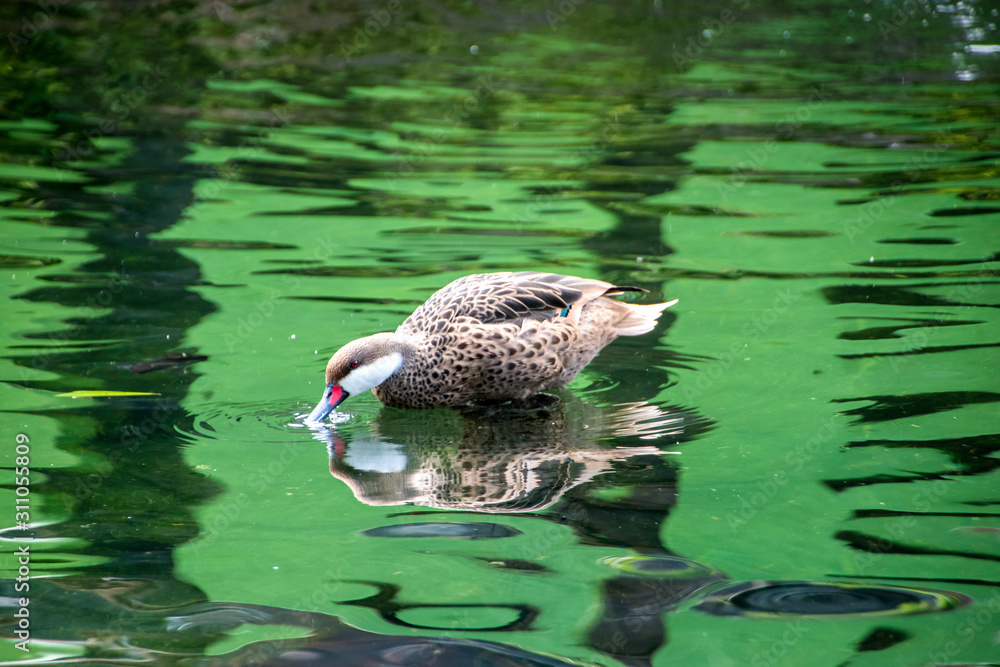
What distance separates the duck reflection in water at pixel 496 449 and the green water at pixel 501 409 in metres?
0.02

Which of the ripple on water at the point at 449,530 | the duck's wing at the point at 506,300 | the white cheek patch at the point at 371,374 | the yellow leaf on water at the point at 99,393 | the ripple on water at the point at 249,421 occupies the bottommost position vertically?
the ripple on water at the point at 449,530

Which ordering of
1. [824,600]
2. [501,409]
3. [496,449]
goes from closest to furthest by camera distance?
[824,600]
[496,449]
[501,409]


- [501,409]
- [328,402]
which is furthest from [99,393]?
[501,409]

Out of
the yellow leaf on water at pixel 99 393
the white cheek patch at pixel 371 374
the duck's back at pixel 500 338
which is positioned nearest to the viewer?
the white cheek patch at pixel 371 374

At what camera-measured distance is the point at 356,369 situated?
18.4ft

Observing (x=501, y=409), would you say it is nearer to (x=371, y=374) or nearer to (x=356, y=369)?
(x=371, y=374)

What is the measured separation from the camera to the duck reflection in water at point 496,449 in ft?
16.1

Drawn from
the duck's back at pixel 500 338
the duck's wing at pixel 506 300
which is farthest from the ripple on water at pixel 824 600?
the duck's wing at pixel 506 300

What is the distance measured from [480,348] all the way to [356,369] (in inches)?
27.5

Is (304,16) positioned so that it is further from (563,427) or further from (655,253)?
(563,427)

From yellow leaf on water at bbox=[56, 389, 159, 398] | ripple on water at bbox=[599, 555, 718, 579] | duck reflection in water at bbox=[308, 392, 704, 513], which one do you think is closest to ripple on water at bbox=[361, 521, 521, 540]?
duck reflection in water at bbox=[308, 392, 704, 513]

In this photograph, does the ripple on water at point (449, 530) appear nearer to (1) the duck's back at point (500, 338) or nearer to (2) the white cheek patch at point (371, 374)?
(2) the white cheek patch at point (371, 374)

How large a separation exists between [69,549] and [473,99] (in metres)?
10.2

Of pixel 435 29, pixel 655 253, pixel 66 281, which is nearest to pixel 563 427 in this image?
pixel 655 253
